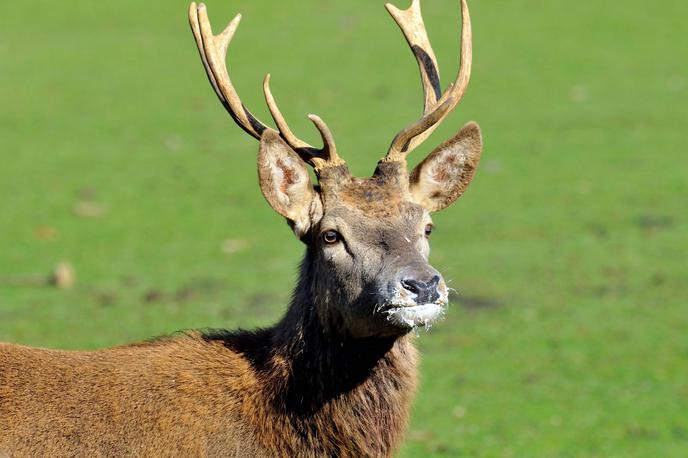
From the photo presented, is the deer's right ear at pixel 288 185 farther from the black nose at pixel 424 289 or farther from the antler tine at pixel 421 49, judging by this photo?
the antler tine at pixel 421 49

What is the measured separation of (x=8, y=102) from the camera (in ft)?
65.6

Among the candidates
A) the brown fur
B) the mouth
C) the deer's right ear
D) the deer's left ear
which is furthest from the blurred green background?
the mouth

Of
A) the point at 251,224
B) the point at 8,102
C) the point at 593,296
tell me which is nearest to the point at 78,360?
the point at 593,296

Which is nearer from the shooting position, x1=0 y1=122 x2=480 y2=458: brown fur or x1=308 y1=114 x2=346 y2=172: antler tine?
x1=0 y1=122 x2=480 y2=458: brown fur

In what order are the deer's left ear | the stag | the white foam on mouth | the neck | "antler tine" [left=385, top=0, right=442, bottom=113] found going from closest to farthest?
1. the white foam on mouth
2. the stag
3. the neck
4. the deer's left ear
5. "antler tine" [left=385, top=0, right=442, bottom=113]

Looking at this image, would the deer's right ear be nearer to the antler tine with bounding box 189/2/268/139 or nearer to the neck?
the neck

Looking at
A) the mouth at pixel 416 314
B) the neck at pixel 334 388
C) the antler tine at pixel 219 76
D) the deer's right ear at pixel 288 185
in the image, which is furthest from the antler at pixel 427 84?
the mouth at pixel 416 314

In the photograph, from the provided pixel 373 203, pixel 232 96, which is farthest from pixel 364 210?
pixel 232 96

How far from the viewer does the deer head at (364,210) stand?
5766 mm

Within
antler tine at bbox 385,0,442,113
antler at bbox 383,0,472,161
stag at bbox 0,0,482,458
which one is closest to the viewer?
stag at bbox 0,0,482,458

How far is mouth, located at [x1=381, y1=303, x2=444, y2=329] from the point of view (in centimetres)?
560

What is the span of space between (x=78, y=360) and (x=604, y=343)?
7.00 m

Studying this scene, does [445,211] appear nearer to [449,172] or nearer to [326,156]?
[449,172]

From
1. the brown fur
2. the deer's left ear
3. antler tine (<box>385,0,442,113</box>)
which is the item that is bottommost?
the brown fur
